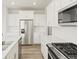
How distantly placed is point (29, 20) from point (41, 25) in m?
0.97

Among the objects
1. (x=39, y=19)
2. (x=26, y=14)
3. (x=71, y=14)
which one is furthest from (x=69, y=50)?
(x=39, y=19)

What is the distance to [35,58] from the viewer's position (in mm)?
4547

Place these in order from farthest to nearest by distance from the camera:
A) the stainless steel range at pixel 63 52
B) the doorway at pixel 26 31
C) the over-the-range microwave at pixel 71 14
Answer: the doorway at pixel 26 31 → the over-the-range microwave at pixel 71 14 → the stainless steel range at pixel 63 52

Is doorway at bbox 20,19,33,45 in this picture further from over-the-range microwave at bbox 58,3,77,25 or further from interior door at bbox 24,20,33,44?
over-the-range microwave at bbox 58,3,77,25

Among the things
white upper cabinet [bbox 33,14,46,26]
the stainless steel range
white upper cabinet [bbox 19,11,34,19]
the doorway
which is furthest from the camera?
white upper cabinet [bbox 33,14,46,26]

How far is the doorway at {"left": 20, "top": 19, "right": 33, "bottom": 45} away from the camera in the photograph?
7238 millimetres

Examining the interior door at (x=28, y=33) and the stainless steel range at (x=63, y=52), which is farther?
the interior door at (x=28, y=33)

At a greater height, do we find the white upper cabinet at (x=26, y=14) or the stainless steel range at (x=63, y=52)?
the white upper cabinet at (x=26, y=14)

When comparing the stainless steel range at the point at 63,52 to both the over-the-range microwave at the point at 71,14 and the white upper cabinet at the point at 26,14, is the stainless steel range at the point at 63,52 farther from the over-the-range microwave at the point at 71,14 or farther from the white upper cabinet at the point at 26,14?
the white upper cabinet at the point at 26,14

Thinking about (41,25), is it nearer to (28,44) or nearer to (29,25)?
(29,25)

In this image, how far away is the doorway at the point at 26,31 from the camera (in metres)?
7.24

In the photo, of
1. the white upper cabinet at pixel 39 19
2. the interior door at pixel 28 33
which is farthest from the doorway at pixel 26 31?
the white upper cabinet at pixel 39 19

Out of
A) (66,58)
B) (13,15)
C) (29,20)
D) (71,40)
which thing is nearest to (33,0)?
(29,20)

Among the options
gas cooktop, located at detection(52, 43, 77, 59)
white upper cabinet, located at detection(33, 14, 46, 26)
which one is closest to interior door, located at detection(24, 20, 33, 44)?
white upper cabinet, located at detection(33, 14, 46, 26)
